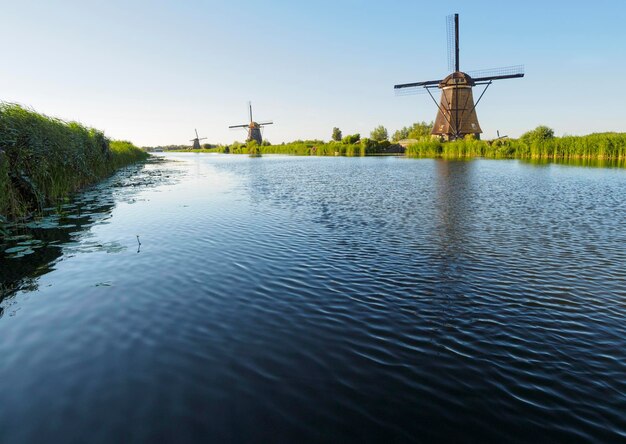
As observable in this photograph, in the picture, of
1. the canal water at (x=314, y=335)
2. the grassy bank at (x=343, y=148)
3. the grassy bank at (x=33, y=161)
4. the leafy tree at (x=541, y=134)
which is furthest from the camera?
the grassy bank at (x=343, y=148)

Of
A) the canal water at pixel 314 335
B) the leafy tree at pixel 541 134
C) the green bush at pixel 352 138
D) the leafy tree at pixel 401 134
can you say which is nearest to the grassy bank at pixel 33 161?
the canal water at pixel 314 335

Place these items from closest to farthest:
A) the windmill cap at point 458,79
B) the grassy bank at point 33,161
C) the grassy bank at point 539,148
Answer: the grassy bank at point 33,161
the grassy bank at point 539,148
the windmill cap at point 458,79

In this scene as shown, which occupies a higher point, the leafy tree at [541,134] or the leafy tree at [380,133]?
the leafy tree at [380,133]

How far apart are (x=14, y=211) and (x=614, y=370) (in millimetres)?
15055

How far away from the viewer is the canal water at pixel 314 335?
142 inches

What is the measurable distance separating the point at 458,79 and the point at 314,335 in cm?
6308

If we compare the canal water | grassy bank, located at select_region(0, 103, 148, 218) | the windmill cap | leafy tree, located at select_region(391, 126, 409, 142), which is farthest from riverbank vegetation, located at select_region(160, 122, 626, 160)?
leafy tree, located at select_region(391, 126, 409, 142)

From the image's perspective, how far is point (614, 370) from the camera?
4391 mm

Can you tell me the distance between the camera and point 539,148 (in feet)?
157

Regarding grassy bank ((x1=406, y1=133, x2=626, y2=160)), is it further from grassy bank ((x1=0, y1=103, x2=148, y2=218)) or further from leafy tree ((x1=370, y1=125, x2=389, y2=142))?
leafy tree ((x1=370, y1=125, x2=389, y2=142))

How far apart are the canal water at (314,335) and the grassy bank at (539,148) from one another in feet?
123

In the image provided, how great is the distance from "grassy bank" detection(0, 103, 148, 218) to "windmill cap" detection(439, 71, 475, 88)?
5538 cm

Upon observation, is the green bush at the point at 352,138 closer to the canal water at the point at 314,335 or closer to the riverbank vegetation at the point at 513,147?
the riverbank vegetation at the point at 513,147

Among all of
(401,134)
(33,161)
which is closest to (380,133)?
(401,134)
